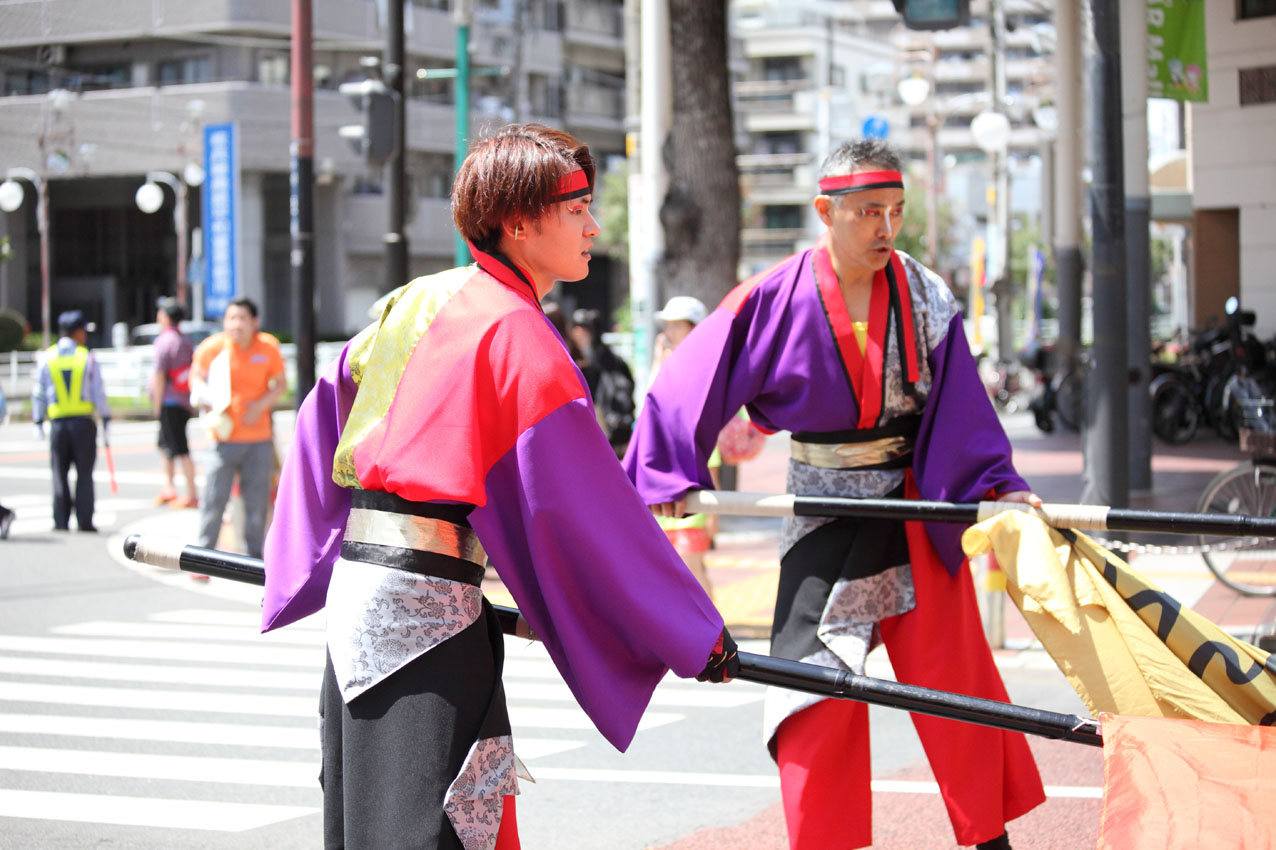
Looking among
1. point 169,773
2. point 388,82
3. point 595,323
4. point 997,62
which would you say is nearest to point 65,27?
point 388,82

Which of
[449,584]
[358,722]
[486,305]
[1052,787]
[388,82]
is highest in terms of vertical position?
[388,82]

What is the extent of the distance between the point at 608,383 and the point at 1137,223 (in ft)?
13.8

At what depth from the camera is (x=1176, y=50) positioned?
10992mm

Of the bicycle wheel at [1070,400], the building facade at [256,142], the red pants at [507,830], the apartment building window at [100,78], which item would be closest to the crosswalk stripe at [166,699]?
the red pants at [507,830]

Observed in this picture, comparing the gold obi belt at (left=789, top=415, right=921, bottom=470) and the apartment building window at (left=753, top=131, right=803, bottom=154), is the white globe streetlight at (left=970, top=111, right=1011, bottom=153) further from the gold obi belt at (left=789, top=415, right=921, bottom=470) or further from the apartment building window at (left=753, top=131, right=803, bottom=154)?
the apartment building window at (left=753, top=131, right=803, bottom=154)

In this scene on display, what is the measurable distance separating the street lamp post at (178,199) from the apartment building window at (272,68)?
2838mm

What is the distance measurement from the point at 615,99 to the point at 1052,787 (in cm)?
4694

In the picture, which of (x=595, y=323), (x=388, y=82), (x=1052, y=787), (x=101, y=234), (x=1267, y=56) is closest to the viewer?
(x=1052, y=787)

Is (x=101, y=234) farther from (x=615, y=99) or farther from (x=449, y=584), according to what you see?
(x=449, y=584)

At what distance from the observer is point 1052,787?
16.9 ft

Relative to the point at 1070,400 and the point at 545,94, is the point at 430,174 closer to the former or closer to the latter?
the point at 545,94

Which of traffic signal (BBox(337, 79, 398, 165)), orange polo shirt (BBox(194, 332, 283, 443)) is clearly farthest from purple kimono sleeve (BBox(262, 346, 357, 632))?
traffic signal (BBox(337, 79, 398, 165))

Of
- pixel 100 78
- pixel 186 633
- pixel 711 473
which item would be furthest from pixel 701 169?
pixel 100 78

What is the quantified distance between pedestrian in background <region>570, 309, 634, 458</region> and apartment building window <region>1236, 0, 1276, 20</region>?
11238 mm
